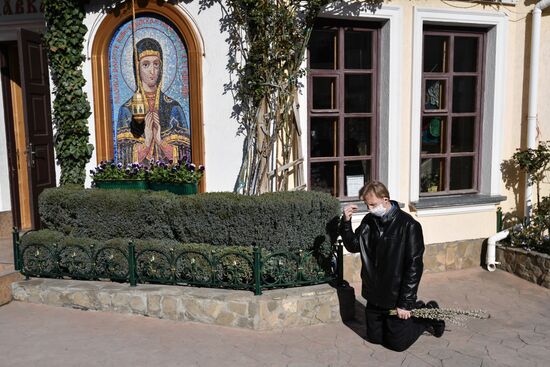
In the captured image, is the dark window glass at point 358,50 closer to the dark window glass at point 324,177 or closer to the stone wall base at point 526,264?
the dark window glass at point 324,177

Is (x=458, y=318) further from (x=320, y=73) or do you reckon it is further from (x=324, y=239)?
(x=320, y=73)

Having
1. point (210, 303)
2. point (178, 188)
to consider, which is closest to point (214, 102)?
point (178, 188)

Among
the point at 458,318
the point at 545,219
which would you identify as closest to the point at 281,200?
the point at 458,318

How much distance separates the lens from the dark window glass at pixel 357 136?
6.51m

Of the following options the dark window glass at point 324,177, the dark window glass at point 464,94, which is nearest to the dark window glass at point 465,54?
the dark window glass at point 464,94

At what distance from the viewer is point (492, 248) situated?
263 inches

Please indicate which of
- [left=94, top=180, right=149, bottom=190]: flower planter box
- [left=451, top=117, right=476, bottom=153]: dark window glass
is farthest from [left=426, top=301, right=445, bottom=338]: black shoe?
[left=94, top=180, right=149, bottom=190]: flower planter box

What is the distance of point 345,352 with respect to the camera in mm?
4379

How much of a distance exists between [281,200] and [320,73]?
1.86 m

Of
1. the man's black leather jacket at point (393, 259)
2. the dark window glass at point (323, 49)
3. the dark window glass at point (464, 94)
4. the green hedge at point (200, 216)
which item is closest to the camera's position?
the man's black leather jacket at point (393, 259)

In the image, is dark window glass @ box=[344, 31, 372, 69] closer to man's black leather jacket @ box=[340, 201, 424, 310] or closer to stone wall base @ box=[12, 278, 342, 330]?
man's black leather jacket @ box=[340, 201, 424, 310]

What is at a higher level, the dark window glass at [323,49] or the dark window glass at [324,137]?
the dark window glass at [323,49]

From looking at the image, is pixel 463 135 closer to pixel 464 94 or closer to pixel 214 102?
pixel 464 94

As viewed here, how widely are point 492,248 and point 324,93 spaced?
9.65 ft
